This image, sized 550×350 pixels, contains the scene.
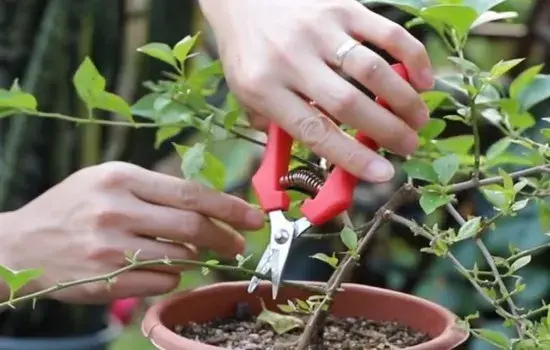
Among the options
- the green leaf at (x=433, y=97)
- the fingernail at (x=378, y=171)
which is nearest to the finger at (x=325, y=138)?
the fingernail at (x=378, y=171)

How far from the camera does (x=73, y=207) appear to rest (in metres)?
0.70

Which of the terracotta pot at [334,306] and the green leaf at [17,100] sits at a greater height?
the green leaf at [17,100]

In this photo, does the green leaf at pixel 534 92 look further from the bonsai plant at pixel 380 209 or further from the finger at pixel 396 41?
the finger at pixel 396 41

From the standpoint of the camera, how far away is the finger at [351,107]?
0.49m

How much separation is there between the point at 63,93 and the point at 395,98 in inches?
29.6

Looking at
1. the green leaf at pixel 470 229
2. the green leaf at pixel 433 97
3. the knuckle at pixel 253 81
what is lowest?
the green leaf at pixel 470 229

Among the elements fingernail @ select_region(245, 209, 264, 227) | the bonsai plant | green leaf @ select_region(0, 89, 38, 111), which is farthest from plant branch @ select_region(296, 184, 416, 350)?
green leaf @ select_region(0, 89, 38, 111)

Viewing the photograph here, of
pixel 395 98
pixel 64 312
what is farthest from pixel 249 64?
pixel 64 312

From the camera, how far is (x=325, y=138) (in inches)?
19.9

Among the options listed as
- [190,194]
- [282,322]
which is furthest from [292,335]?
[190,194]

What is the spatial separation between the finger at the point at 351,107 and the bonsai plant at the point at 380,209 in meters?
0.04

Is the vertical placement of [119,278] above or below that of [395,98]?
below

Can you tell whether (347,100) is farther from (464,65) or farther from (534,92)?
(534,92)

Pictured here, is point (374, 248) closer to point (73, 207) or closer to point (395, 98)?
point (73, 207)
